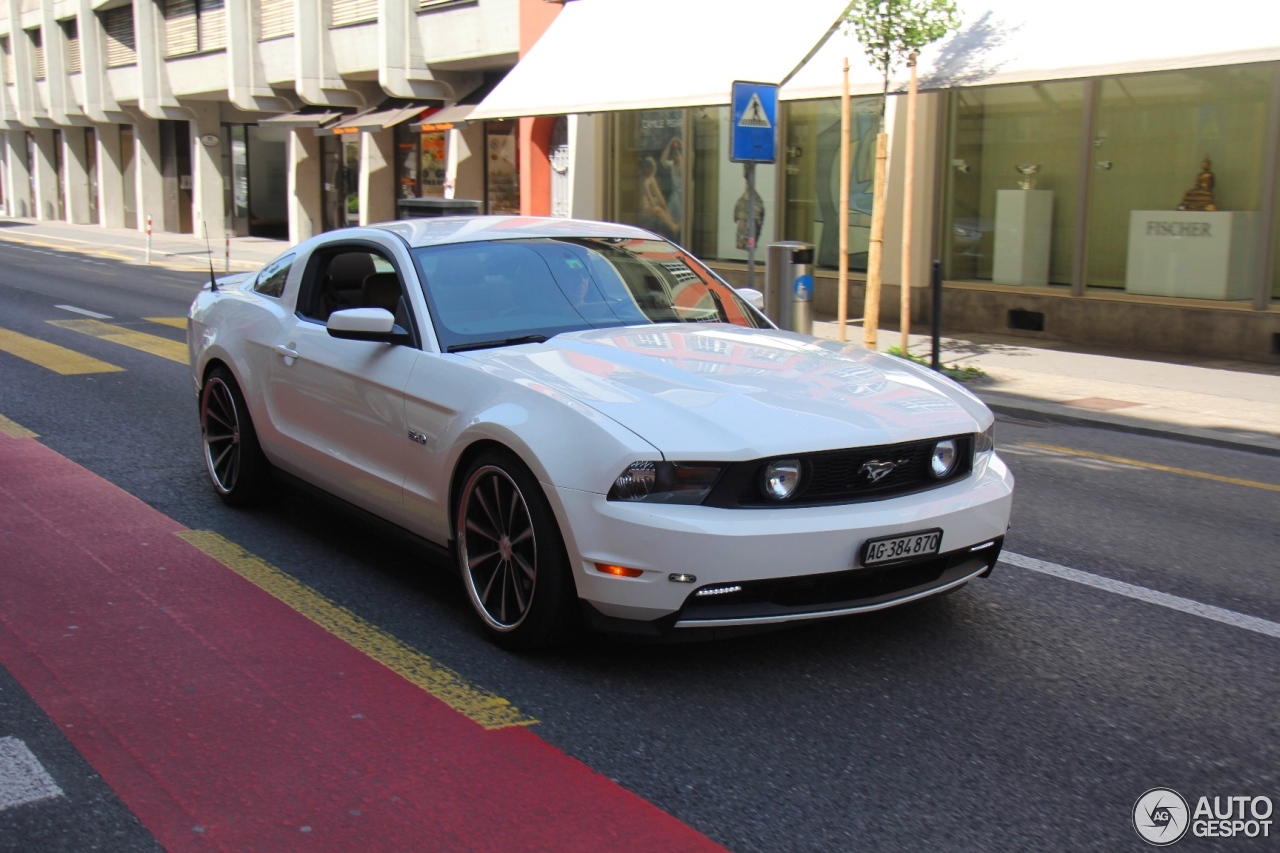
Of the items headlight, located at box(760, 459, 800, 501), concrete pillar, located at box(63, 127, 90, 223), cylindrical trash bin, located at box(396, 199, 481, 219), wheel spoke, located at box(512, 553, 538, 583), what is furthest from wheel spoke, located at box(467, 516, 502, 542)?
concrete pillar, located at box(63, 127, 90, 223)

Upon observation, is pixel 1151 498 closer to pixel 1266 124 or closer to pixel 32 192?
pixel 1266 124

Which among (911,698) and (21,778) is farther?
(911,698)

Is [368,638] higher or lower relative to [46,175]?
lower

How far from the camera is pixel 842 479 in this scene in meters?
4.21

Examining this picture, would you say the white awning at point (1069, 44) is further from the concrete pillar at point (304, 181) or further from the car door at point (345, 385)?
the concrete pillar at point (304, 181)

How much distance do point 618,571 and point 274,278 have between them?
3.32 m

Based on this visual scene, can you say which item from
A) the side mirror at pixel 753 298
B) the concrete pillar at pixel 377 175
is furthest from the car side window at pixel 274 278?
the concrete pillar at pixel 377 175

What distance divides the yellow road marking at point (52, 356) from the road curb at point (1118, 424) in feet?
25.6

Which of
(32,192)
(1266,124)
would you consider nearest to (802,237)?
(1266,124)

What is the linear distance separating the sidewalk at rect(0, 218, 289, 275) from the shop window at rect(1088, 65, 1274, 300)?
1746cm

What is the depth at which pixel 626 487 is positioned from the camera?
4.05m

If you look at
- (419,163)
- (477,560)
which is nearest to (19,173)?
(419,163)

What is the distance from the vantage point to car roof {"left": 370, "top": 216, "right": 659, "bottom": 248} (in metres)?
5.61

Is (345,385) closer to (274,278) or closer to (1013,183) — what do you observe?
(274,278)
